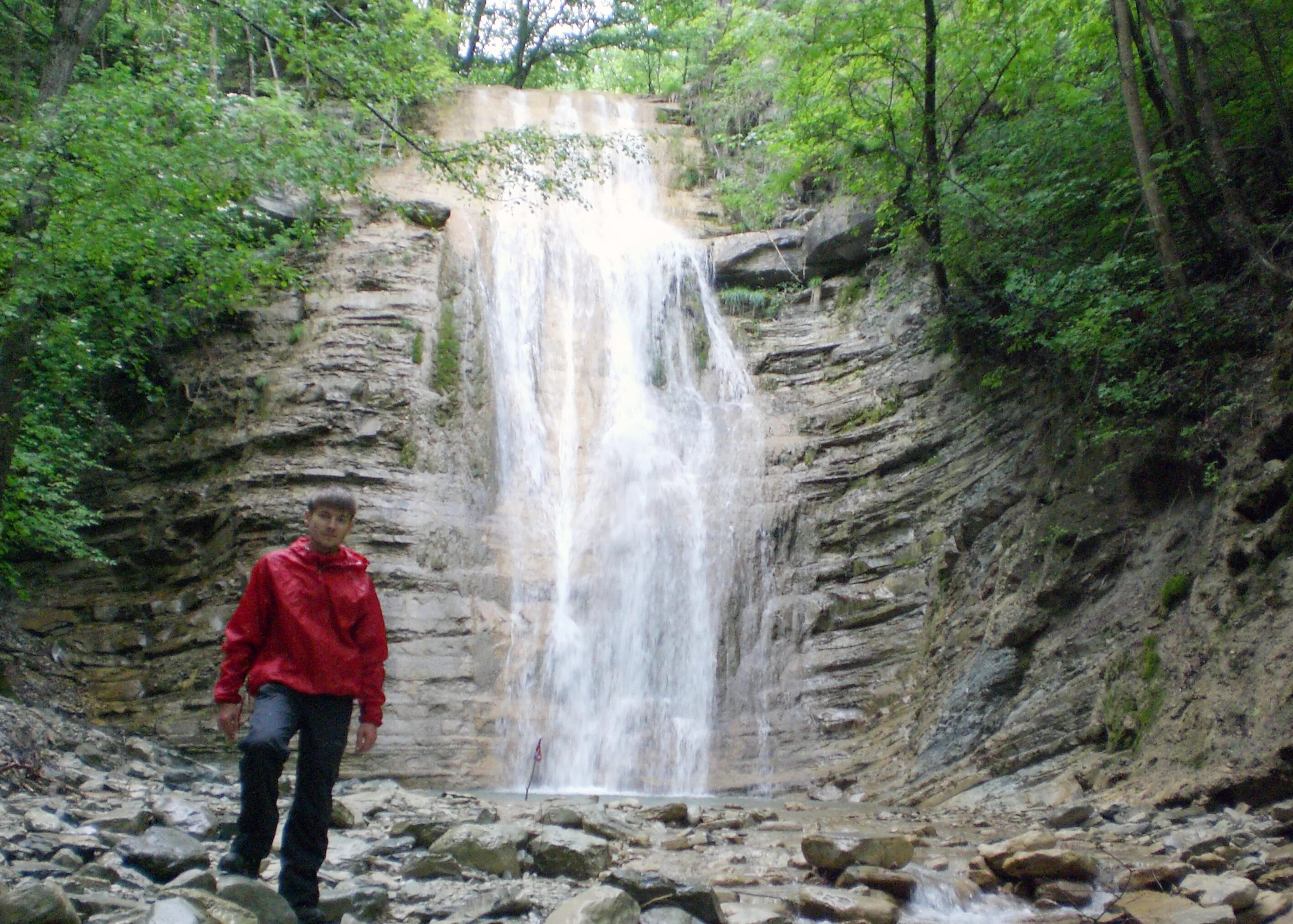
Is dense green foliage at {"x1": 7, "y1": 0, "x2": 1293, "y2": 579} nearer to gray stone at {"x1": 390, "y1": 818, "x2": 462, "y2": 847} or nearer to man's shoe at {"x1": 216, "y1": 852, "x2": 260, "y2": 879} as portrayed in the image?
gray stone at {"x1": 390, "y1": 818, "x2": 462, "y2": 847}

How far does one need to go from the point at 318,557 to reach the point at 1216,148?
7.95 m

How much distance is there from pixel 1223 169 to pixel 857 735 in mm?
6436

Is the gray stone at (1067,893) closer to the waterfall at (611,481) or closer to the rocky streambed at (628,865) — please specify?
the rocky streambed at (628,865)

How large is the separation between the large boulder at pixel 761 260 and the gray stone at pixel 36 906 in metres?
14.9

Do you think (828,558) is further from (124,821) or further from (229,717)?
(229,717)

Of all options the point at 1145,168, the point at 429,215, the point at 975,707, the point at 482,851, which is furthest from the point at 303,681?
the point at 429,215

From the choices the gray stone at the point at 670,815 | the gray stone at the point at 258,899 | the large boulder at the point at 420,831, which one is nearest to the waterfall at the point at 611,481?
the gray stone at the point at 670,815

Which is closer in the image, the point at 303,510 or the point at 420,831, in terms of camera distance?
the point at 420,831

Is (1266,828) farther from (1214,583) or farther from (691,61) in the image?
(691,61)

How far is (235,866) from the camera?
10.0 feet

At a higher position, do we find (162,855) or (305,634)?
(305,634)

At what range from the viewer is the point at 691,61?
73.7 feet

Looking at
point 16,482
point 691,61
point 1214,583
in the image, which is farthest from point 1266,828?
point 691,61

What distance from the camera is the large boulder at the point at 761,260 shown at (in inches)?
645
